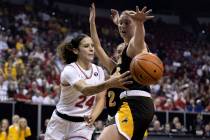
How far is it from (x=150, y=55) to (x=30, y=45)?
48.3 ft

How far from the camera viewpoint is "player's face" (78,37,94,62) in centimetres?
660

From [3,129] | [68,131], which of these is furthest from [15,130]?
[68,131]

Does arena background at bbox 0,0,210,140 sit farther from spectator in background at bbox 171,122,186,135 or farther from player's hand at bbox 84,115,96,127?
player's hand at bbox 84,115,96,127

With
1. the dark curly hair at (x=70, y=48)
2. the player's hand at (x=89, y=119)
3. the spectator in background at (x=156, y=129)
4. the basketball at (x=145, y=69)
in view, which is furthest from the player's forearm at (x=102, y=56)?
the spectator in background at (x=156, y=129)

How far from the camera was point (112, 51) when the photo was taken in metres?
24.0

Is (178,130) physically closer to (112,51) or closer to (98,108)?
(98,108)

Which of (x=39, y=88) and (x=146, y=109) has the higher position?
(x=146, y=109)

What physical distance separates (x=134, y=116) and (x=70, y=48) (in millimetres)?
1626

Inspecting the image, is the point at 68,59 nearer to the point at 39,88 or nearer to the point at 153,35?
the point at 39,88

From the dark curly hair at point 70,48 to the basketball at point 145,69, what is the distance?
1.50 meters

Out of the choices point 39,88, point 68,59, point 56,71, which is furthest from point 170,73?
point 68,59

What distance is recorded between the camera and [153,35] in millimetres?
28047

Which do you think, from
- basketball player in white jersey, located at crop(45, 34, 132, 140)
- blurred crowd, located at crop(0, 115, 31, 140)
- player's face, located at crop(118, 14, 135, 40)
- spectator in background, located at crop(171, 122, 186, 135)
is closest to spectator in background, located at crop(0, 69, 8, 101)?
blurred crowd, located at crop(0, 115, 31, 140)

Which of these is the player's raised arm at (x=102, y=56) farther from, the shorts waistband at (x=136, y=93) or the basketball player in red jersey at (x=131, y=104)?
the shorts waistband at (x=136, y=93)
